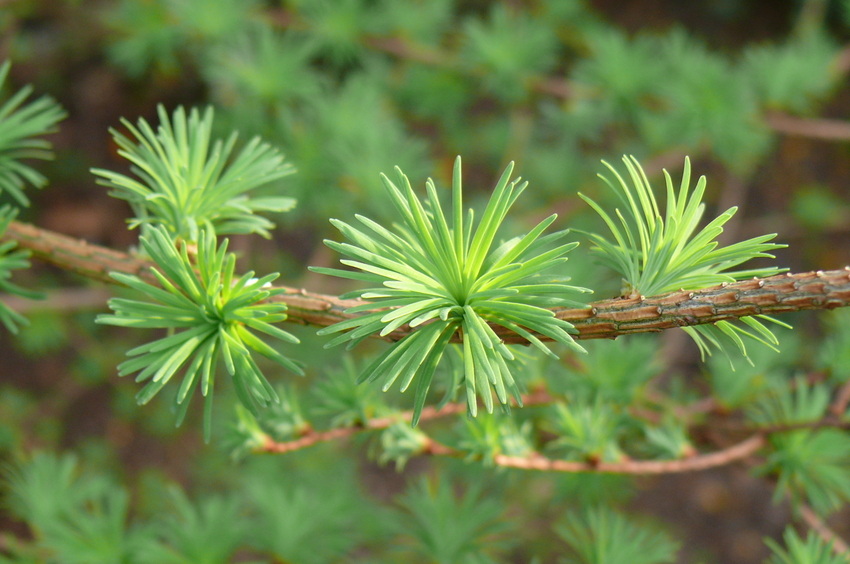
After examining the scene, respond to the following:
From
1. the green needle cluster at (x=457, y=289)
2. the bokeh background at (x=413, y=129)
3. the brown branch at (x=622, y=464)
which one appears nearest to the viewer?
the green needle cluster at (x=457, y=289)

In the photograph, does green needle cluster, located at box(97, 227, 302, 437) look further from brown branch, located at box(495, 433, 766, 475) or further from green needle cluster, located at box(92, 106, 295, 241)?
brown branch, located at box(495, 433, 766, 475)

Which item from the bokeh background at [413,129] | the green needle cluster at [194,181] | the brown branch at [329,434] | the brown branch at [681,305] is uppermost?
the bokeh background at [413,129]

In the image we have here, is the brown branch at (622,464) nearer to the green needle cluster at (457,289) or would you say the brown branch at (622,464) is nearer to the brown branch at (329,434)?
the brown branch at (329,434)

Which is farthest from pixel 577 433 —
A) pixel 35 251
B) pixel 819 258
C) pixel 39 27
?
pixel 39 27

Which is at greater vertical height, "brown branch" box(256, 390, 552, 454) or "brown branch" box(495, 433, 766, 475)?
"brown branch" box(256, 390, 552, 454)

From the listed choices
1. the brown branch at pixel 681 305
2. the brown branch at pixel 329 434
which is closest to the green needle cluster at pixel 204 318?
the brown branch at pixel 681 305

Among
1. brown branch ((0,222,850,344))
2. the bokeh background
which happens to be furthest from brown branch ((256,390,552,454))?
brown branch ((0,222,850,344))

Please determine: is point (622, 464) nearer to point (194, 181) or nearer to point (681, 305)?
point (681, 305)

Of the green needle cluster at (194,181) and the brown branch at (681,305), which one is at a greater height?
the green needle cluster at (194,181)
